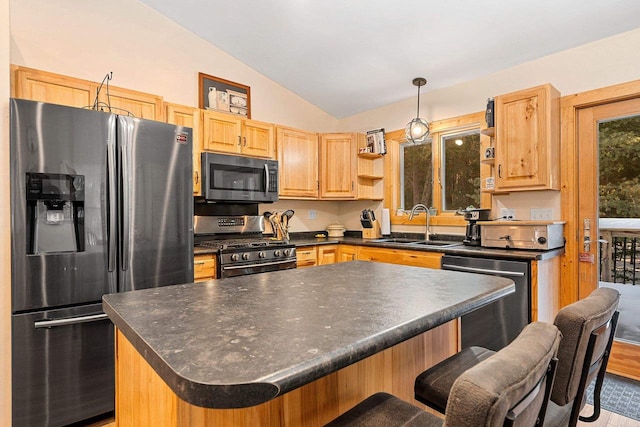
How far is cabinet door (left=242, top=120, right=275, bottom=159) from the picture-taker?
11.6 feet

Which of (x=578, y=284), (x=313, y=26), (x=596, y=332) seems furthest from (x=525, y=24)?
(x=596, y=332)

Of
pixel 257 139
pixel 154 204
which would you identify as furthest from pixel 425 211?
pixel 154 204

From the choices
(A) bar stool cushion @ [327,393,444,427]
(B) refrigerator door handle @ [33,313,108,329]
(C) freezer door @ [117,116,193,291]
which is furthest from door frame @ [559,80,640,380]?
(B) refrigerator door handle @ [33,313,108,329]

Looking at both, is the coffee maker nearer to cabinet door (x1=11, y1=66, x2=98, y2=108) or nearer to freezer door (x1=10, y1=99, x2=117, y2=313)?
freezer door (x1=10, y1=99, x2=117, y2=313)

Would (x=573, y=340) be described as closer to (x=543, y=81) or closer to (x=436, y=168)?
(x=543, y=81)

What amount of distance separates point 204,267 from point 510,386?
266 cm

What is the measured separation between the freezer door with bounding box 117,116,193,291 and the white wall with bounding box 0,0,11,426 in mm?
544

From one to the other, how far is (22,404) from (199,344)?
1.96 meters

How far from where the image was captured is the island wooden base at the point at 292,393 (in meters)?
0.81

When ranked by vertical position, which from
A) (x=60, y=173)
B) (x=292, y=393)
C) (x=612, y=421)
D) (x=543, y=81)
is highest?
(x=543, y=81)

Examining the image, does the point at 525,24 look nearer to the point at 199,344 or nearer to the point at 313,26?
the point at 313,26

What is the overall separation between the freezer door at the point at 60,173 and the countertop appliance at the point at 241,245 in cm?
97

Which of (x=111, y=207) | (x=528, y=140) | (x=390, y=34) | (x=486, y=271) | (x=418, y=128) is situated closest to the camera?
(x=111, y=207)

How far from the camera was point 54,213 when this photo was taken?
2049 millimetres
